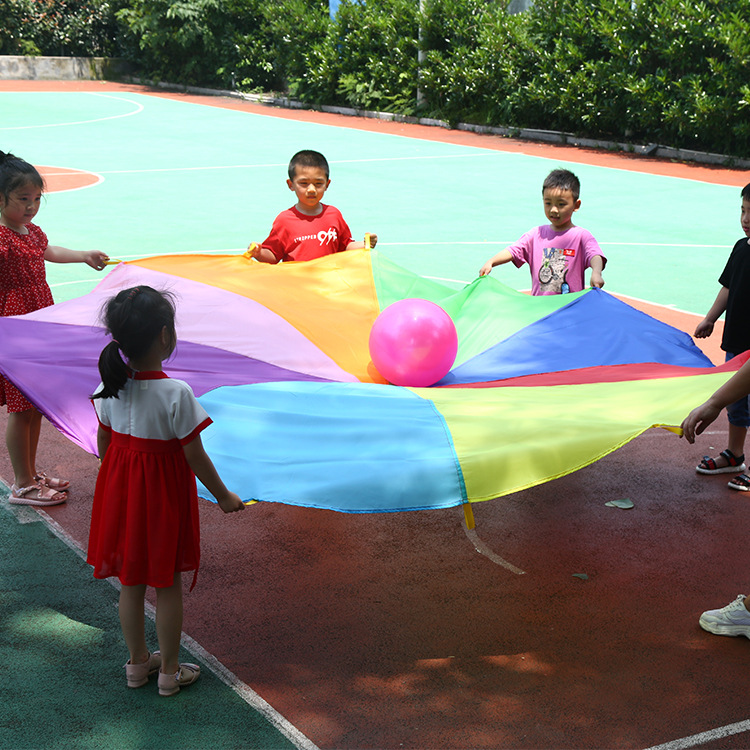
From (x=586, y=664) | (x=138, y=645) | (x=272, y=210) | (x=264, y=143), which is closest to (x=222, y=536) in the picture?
(x=138, y=645)

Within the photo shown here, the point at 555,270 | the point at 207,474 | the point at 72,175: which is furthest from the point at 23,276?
the point at 72,175

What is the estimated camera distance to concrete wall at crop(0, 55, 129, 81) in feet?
94.3

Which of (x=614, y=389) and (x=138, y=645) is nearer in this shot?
(x=138, y=645)

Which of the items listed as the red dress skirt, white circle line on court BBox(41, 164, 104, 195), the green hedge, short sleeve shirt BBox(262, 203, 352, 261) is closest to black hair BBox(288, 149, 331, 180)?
short sleeve shirt BBox(262, 203, 352, 261)

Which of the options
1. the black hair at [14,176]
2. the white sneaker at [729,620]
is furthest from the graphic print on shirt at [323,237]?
the white sneaker at [729,620]

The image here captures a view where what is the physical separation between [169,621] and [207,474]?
51 cm

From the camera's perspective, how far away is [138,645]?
307cm

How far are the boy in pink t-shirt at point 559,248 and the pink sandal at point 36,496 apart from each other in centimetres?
242

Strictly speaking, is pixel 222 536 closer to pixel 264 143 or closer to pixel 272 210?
pixel 272 210

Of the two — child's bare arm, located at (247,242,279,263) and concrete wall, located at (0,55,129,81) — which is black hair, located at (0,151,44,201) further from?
concrete wall, located at (0,55,129,81)

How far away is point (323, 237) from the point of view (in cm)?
530

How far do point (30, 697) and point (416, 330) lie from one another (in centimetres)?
196

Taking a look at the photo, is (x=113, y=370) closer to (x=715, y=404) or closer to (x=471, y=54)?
(x=715, y=404)

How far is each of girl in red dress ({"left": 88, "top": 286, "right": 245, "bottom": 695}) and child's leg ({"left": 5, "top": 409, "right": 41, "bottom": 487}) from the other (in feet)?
4.47
